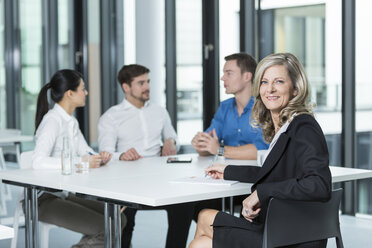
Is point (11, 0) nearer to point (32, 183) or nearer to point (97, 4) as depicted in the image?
point (97, 4)

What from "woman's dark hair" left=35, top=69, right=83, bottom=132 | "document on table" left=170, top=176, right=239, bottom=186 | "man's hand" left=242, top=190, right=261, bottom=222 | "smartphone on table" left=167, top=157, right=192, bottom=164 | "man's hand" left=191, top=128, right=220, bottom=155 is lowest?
"man's hand" left=242, top=190, right=261, bottom=222

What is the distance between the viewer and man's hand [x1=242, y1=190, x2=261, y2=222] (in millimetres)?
2479

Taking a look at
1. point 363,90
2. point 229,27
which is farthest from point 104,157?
point 229,27

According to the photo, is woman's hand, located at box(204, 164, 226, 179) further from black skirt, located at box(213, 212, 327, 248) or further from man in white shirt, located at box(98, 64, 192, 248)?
man in white shirt, located at box(98, 64, 192, 248)

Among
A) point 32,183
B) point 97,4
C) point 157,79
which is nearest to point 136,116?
point 32,183

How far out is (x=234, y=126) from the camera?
13.7 feet

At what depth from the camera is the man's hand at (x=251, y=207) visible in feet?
8.13

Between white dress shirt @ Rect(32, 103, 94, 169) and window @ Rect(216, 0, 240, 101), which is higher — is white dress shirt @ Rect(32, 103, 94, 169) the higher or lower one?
the lower one

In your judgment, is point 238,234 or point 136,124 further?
point 136,124

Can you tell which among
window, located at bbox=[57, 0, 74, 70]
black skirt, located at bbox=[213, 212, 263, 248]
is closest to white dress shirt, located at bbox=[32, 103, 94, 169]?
black skirt, located at bbox=[213, 212, 263, 248]

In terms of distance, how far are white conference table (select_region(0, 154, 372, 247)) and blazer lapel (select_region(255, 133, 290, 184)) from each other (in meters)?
0.26

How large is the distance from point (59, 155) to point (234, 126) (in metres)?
1.17

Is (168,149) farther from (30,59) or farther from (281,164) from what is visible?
(30,59)

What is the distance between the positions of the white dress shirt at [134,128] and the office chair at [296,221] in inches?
91.5
